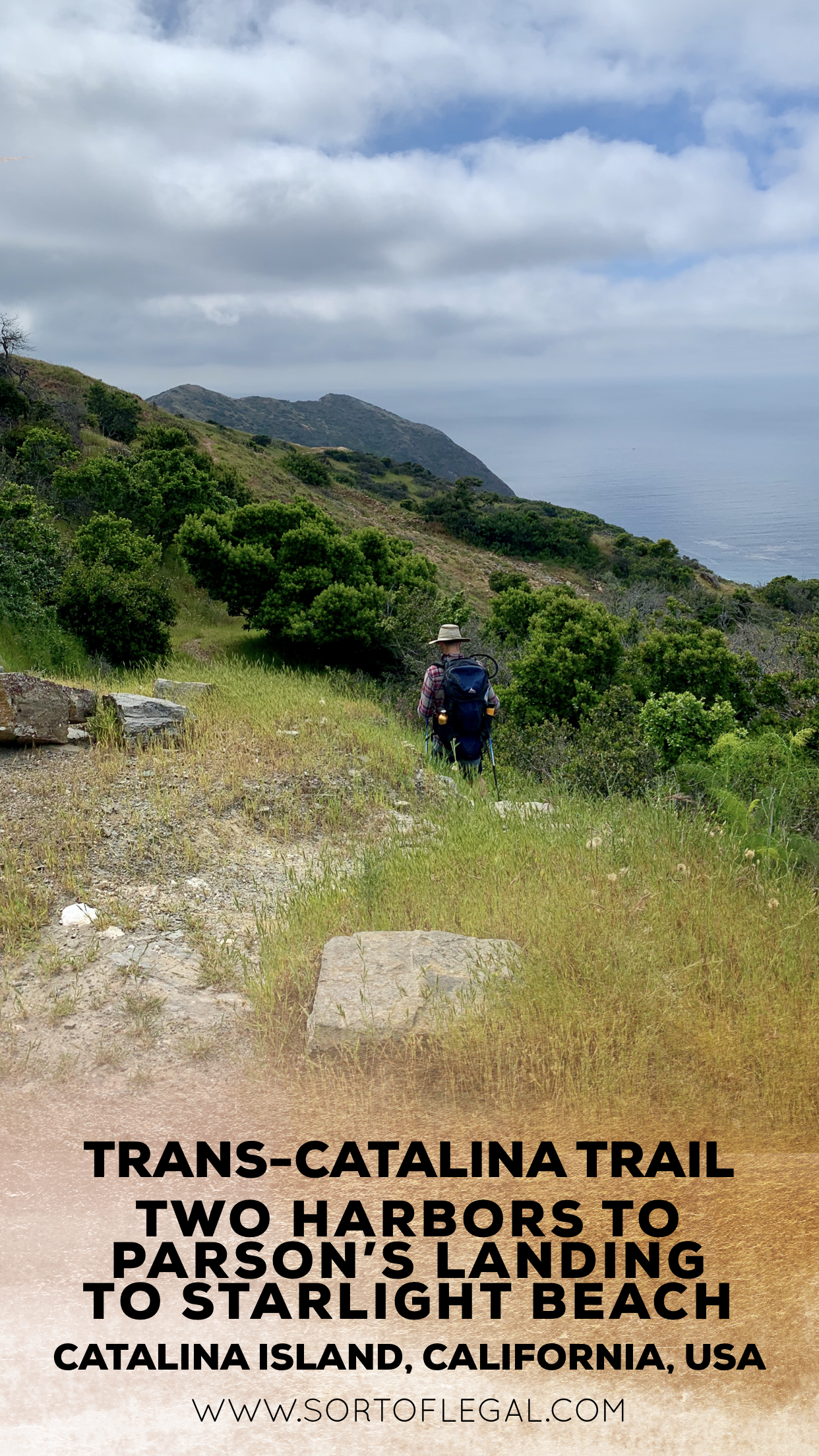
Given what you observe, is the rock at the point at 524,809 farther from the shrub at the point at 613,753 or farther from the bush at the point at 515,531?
the bush at the point at 515,531

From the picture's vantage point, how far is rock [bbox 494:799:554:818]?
579cm

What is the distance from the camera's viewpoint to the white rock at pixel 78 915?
5066 mm

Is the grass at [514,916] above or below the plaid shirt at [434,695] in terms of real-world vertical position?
below

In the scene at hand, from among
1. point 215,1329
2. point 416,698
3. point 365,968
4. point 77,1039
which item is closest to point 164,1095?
point 77,1039

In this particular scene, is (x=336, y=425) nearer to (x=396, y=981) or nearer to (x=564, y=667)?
(x=564, y=667)

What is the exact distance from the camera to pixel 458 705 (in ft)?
26.3

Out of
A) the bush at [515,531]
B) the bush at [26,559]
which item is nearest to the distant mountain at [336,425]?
the bush at [515,531]

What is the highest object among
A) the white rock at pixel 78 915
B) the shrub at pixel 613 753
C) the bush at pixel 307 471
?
the bush at pixel 307 471

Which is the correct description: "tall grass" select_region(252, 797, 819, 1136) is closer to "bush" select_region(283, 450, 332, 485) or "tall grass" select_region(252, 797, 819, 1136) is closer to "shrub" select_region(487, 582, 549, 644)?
"shrub" select_region(487, 582, 549, 644)

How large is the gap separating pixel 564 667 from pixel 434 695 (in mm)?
8003

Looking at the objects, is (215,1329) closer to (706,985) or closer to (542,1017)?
(542,1017)

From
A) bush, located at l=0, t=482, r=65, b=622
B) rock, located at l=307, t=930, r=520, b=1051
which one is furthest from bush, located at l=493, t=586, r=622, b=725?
rock, located at l=307, t=930, r=520, b=1051

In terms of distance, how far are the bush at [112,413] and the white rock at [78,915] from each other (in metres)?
39.6

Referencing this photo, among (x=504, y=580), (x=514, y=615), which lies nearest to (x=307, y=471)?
(x=504, y=580)
